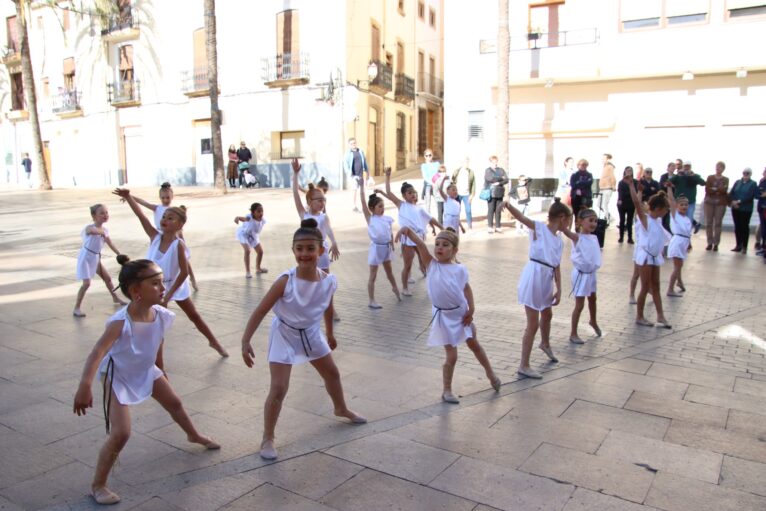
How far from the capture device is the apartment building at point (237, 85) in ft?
86.8

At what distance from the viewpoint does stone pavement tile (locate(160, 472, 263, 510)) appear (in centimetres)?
320

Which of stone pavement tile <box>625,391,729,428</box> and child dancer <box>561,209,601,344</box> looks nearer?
stone pavement tile <box>625,391,729,428</box>

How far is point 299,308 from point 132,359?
0.96 m

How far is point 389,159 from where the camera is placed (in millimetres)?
30625

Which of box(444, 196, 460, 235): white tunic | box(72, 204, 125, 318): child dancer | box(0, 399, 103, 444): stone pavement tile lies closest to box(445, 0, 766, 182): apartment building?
box(444, 196, 460, 235): white tunic

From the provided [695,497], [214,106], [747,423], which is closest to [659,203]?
[747,423]

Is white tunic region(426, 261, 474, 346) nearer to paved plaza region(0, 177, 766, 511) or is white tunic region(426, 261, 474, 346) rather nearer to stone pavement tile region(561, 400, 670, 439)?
paved plaza region(0, 177, 766, 511)

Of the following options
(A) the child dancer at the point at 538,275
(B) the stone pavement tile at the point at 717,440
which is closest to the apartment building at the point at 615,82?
(A) the child dancer at the point at 538,275

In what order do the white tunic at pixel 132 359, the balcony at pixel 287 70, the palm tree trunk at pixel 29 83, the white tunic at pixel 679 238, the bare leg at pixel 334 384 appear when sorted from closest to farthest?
the white tunic at pixel 132 359 < the bare leg at pixel 334 384 < the white tunic at pixel 679 238 < the balcony at pixel 287 70 < the palm tree trunk at pixel 29 83

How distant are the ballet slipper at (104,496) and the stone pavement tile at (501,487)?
1.65 meters

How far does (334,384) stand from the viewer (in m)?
4.05

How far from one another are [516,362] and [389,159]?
84.3 ft

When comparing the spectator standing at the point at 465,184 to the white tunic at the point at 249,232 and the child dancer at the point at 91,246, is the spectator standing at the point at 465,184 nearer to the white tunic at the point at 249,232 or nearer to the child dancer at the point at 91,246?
the white tunic at the point at 249,232

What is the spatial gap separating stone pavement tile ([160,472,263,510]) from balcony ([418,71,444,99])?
32.7m
